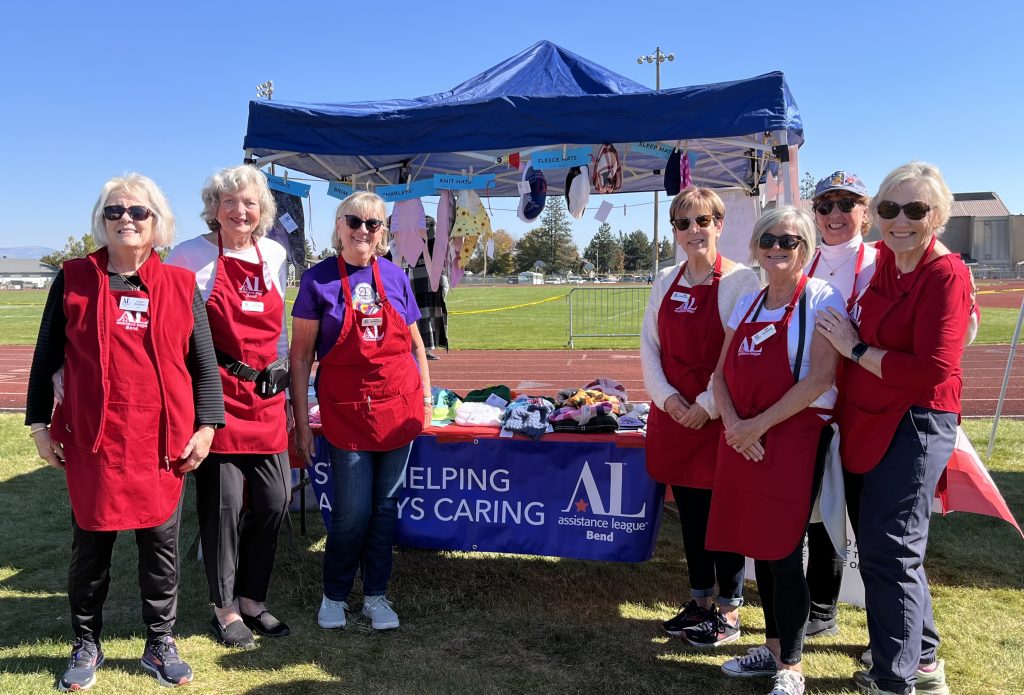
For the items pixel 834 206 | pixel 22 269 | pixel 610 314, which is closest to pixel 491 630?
pixel 834 206

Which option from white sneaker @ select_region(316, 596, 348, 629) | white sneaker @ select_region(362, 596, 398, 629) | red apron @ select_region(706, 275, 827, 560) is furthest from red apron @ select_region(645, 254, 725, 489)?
white sneaker @ select_region(316, 596, 348, 629)

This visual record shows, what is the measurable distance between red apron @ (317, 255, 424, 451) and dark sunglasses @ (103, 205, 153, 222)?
0.79 metres

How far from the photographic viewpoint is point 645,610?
3.41 metres

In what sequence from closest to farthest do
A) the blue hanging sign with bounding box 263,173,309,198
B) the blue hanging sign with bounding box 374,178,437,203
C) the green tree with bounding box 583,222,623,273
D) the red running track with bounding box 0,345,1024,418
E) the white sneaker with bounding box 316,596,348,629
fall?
the white sneaker with bounding box 316,596,348,629 < the blue hanging sign with bounding box 263,173,309,198 < the blue hanging sign with bounding box 374,178,437,203 < the red running track with bounding box 0,345,1024,418 < the green tree with bounding box 583,222,623,273

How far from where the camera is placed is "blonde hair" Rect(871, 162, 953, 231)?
229 cm

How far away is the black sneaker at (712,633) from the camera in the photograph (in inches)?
120

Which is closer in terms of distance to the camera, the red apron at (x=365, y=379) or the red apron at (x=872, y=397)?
the red apron at (x=872, y=397)

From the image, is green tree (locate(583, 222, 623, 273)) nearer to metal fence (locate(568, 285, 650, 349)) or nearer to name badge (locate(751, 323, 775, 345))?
metal fence (locate(568, 285, 650, 349))

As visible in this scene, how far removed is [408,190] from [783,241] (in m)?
2.84

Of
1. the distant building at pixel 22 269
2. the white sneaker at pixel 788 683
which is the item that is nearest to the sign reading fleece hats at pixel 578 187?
the white sneaker at pixel 788 683

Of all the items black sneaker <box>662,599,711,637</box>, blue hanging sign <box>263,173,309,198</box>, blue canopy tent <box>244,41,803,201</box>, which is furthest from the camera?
blue hanging sign <box>263,173,309,198</box>

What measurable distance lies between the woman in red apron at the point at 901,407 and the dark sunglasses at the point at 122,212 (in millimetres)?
2323

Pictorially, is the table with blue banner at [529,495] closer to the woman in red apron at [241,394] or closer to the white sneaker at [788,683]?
the woman in red apron at [241,394]

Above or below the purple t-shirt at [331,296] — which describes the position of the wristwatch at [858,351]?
below
